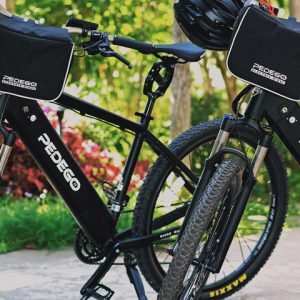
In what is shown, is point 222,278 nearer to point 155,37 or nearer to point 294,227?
point 294,227

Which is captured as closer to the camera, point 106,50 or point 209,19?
point 209,19

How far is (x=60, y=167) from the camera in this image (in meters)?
3.21

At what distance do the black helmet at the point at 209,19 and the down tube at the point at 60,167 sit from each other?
68cm

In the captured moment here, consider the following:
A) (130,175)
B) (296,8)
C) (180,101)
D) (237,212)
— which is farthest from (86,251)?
(296,8)

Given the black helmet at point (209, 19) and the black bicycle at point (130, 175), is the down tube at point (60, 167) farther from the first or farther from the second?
the black helmet at point (209, 19)

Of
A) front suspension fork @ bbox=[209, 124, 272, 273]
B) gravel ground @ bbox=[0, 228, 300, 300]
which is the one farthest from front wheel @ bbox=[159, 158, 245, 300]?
gravel ground @ bbox=[0, 228, 300, 300]

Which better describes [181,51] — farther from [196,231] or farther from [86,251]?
[86,251]

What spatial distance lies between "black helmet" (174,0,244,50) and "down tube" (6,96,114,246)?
683 millimetres

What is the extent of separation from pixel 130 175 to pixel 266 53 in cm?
90

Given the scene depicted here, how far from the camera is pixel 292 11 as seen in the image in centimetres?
535

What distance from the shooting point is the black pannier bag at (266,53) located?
273 cm

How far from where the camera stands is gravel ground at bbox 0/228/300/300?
3.69 metres

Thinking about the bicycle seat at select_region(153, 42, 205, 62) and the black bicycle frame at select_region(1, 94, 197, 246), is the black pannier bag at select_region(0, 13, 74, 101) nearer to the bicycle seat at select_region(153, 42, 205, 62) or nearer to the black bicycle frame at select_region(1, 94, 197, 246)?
the black bicycle frame at select_region(1, 94, 197, 246)

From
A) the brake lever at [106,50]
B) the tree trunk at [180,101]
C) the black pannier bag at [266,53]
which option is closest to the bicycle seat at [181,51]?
the brake lever at [106,50]
